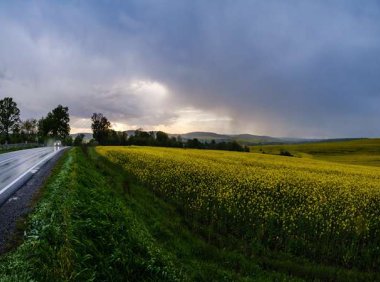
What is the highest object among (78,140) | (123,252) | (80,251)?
(78,140)

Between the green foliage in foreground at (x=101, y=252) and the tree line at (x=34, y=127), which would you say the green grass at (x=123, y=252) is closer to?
the green foliage in foreground at (x=101, y=252)

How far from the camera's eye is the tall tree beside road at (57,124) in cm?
13125

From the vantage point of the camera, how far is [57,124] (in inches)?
5236

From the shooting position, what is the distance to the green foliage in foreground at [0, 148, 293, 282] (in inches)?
230

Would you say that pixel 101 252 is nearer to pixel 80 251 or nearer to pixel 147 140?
pixel 80 251

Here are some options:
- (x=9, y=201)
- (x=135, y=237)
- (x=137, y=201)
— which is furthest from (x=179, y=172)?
(x=135, y=237)

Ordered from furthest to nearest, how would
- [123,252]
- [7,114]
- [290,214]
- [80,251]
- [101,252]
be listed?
1. [7,114]
2. [290,214]
3. [123,252]
4. [101,252]
5. [80,251]

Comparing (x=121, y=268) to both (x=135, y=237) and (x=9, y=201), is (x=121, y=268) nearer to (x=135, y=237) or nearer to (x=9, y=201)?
(x=135, y=237)

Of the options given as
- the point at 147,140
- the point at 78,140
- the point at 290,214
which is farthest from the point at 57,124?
the point at 290,214

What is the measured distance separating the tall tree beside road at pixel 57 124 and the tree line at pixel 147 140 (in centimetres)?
630

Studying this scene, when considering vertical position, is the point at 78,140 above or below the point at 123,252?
above

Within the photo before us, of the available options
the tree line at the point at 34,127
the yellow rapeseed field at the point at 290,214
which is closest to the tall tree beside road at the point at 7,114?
the tree line at the point at 34,127

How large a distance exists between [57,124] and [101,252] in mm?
135294

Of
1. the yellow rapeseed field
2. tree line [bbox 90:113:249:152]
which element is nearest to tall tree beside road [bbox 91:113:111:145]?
tree line [bbox 90:113:249:152]
